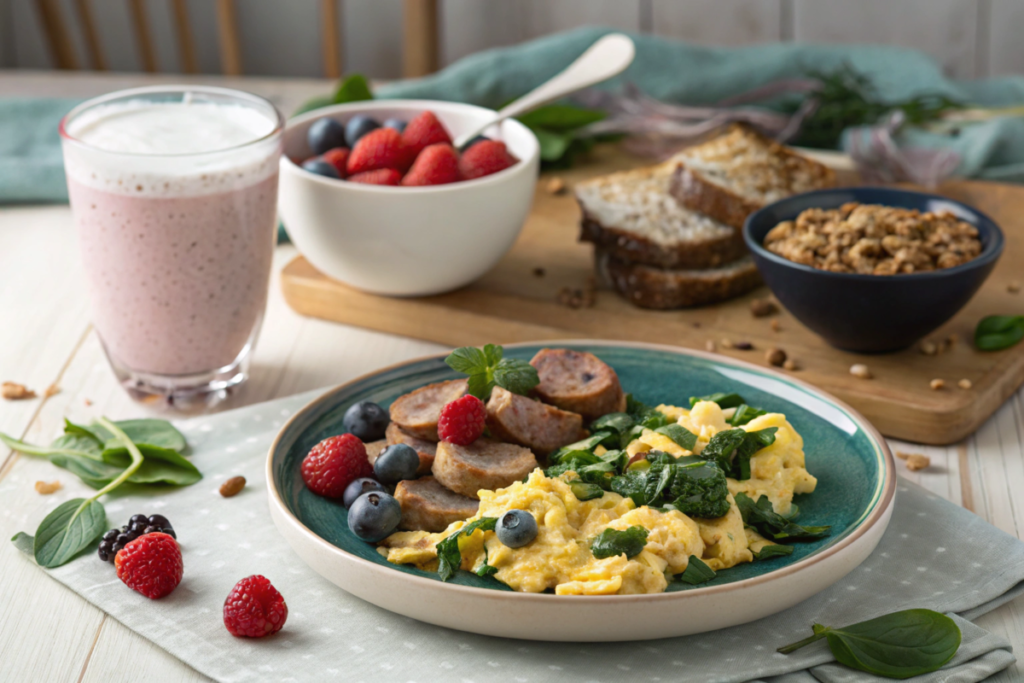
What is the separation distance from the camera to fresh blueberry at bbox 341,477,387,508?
6.68 feet

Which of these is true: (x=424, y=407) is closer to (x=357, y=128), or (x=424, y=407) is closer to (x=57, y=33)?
(x=357, y=128)

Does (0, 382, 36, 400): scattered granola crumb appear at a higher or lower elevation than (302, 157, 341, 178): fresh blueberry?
lower

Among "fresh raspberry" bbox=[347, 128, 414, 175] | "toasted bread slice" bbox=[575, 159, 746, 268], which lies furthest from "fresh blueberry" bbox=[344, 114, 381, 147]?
"toasted bread slice" bbox=[575, 159, 746, 268]

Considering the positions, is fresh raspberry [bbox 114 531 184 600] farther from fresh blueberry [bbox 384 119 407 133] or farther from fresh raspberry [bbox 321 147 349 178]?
fresh blueberry [bbox 384 119 407 133]

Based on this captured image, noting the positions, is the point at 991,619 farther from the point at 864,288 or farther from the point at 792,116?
the point at 792,116

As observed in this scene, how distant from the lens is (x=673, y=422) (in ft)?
7.14

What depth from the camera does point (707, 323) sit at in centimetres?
305

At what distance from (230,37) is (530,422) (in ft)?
13.1

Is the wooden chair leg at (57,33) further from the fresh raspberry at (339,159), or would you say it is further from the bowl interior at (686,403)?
the bowl interior at (686,403)

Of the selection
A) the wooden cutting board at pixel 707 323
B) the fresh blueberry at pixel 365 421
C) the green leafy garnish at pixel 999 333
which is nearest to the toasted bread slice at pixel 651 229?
the wooden cutting board at pixel 707 323

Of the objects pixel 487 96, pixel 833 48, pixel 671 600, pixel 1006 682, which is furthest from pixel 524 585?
pixel 833 48

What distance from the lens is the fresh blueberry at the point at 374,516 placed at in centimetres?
193

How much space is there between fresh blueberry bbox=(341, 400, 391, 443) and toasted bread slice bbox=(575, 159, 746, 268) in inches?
46.0

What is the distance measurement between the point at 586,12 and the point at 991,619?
4.40 meters
